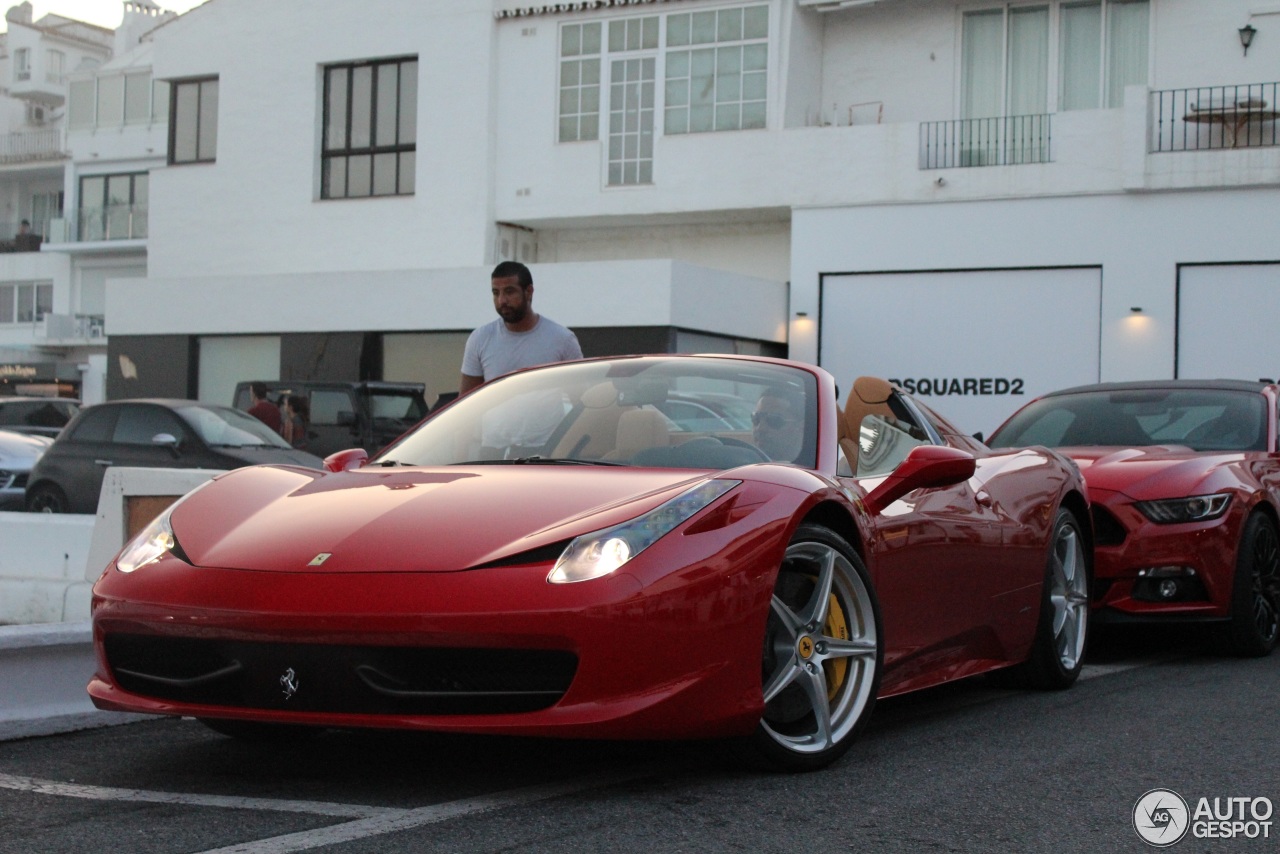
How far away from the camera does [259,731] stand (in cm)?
486

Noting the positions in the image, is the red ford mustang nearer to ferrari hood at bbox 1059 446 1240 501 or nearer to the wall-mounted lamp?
ferrari hood at bbox 1059 446 1240 501

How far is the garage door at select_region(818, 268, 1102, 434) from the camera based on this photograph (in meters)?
26.1

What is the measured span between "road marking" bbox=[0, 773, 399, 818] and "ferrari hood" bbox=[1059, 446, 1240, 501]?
476cm

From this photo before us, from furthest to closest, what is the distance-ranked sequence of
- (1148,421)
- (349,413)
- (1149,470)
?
(349,413) < (1148,421) < (1149,470)

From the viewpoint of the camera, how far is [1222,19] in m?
26.8

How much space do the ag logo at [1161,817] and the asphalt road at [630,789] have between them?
4 cm

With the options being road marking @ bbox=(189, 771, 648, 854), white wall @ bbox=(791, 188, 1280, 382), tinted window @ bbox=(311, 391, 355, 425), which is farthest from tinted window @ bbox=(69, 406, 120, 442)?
white wall @ bbox=(791, 188, 1280, 382)

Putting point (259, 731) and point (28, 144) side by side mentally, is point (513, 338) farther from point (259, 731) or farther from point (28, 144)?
point (28, 144)

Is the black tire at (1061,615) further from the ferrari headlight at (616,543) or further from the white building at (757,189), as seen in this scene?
the white building at (757,189)

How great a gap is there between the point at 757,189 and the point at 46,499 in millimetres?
15527

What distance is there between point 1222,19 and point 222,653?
26268 mm

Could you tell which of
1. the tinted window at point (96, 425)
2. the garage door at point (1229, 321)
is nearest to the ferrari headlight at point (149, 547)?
the tinted window at point (96, 425)

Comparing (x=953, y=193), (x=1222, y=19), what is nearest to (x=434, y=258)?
(x=953, y=193)

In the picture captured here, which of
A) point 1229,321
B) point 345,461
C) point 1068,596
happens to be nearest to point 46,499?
point 345,461
